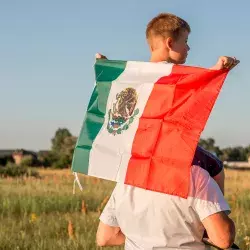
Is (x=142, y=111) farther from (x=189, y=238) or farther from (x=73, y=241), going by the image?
(x=73, y=241)

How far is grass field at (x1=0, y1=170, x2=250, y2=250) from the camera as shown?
6910mm

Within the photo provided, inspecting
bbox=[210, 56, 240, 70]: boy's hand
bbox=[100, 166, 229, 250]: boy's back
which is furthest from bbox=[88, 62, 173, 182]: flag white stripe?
bbox=[210, 56, 240, 70]: boy's hand

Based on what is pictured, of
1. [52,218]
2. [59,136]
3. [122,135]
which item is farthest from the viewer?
[59,136]

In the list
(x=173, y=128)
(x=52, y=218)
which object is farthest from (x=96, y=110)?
(x=52, y=218)

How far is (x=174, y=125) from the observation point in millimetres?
2768

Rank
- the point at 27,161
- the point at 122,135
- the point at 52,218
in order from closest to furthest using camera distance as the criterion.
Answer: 1. the point at 122,135
2. the point at 52,218
3. the point at 27,161

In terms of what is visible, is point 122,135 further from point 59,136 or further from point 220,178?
point 59,136

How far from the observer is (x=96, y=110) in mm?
3123

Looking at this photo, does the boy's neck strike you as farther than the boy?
Yes

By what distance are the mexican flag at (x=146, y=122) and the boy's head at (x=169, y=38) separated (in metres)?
0.04

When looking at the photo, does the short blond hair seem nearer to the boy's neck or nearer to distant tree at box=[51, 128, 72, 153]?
the boy's neck

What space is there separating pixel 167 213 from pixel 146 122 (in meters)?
0.40

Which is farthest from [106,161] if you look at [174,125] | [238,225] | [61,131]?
[61,131]

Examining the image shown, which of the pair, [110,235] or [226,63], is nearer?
[226,63]
